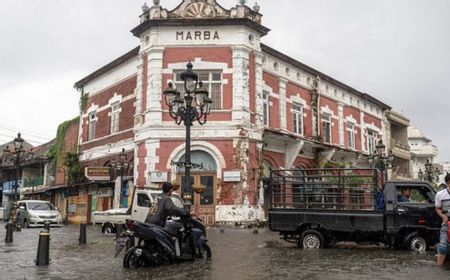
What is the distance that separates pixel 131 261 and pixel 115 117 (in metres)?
22.7

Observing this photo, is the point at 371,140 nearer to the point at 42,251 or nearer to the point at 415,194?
the point at 415,194

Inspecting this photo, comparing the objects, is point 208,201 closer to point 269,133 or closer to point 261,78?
point 269,133

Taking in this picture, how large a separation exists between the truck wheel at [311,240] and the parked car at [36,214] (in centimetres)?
1786

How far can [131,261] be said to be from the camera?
965cm

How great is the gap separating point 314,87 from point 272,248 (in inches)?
822

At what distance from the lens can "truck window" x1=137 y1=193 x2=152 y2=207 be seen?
19656mm

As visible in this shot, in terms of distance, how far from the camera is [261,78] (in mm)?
26328

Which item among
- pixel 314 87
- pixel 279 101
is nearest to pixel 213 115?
pixel 279 101

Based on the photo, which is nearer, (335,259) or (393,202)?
(335,259)

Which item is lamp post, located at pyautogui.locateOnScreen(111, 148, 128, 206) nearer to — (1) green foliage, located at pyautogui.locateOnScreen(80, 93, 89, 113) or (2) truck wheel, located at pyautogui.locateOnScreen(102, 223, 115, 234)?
(2) truck wheel, located at pyautogui.locateOnScreen(102, 223, 115, 234)

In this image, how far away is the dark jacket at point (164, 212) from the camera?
9.49 meters

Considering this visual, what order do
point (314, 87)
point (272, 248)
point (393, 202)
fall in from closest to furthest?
point (393, 202)
point (272, 248)
point (314, 87)

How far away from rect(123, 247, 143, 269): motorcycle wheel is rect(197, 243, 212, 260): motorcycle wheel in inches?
59.1

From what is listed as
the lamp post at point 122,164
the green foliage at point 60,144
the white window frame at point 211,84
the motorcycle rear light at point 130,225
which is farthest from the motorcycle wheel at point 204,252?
the green foliage at point 60,144
